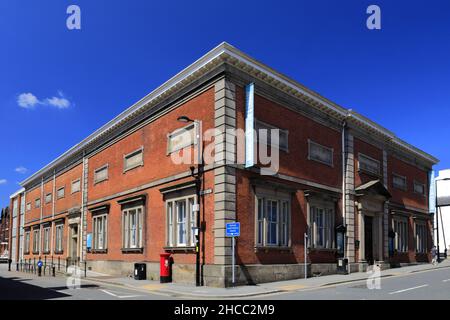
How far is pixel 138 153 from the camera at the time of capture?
29391 mm

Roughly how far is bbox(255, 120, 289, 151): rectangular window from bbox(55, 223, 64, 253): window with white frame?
2612cm

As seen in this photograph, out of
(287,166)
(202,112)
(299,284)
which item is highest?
(202,112)

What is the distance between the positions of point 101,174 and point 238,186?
54.3 ft

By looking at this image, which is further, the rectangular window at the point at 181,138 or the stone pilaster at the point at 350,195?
the stone pilaster at the point at 350,195

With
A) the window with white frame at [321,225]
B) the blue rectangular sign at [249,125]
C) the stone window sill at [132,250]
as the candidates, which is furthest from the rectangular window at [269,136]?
the stone window sill at [132,250]

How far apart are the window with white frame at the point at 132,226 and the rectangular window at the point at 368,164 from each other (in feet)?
48.7

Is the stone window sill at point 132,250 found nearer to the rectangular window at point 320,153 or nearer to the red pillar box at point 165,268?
the red pillar box at point 165,268

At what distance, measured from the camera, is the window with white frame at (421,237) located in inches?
1565

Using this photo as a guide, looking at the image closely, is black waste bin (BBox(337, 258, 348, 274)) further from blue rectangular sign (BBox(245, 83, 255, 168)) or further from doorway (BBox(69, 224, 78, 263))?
doorway (BBox(69, 224, 78, 263))

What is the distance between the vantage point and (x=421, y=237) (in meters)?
40.7

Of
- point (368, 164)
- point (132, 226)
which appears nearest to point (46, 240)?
point (132, 226)
